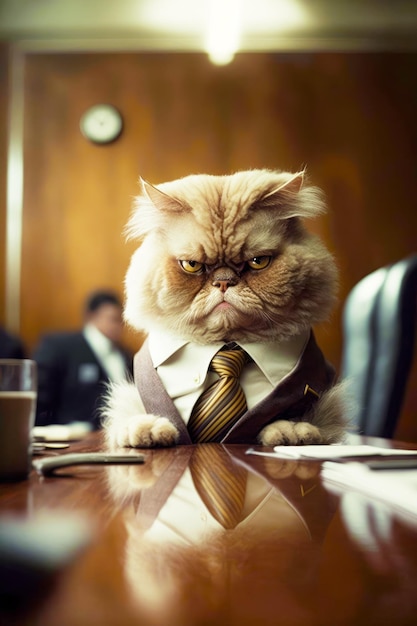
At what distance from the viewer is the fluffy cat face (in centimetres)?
114

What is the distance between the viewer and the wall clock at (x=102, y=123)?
441 cm

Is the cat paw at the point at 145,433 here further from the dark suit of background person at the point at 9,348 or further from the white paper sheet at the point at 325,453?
the dark suit of background person at the point at 9,348

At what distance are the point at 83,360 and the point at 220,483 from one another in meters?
3.35

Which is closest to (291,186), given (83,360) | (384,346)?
(384,346)

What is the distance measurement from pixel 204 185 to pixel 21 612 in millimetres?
992

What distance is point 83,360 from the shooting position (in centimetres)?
397

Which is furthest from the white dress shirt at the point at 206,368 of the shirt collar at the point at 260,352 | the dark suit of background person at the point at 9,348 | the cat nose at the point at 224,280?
the dark suit of background person at the point at 9,348

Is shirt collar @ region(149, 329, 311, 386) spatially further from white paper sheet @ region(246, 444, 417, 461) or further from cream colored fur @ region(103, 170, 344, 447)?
white paper sheet @ region(246, 444, 417, 461)

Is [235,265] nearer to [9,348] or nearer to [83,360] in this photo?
[9,348]

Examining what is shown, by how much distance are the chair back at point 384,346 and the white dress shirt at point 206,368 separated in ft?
1.47

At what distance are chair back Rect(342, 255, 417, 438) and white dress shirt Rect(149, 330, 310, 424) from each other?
1.47 feet

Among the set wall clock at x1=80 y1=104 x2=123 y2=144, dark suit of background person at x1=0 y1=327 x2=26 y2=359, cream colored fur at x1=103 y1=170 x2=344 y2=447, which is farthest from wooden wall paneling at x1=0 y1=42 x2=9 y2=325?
cream colored fur at x1=103 y1=170 x2=344 y2=447

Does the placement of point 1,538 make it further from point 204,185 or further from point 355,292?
point 355,292

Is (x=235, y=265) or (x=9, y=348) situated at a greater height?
(x=235, y=265)
